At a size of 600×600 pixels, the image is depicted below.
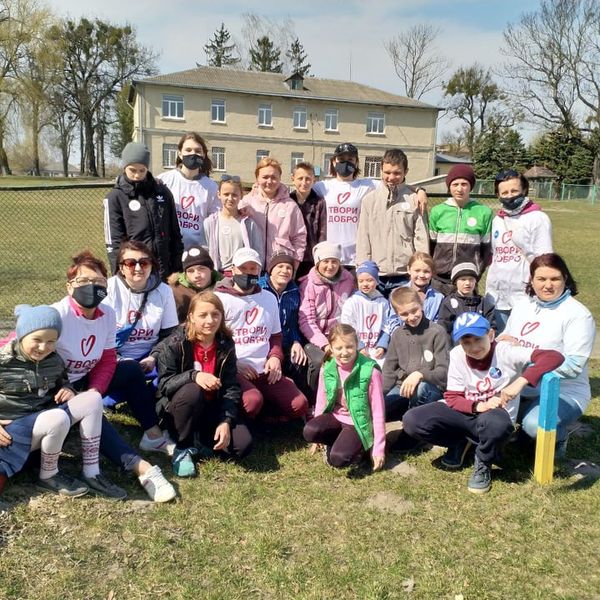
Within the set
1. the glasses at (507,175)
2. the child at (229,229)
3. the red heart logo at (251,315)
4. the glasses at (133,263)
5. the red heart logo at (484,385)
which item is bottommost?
the red heart logo at (484,385)

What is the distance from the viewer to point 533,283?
3814 millimetres

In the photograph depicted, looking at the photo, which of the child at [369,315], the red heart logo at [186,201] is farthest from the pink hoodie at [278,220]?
the child at [369,315]

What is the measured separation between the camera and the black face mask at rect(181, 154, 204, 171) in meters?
5.08

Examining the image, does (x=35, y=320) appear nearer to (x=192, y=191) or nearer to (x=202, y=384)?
(x=202, y=384)

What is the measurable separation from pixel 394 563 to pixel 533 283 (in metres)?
2.01

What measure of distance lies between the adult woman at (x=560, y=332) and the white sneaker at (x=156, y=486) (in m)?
2.28

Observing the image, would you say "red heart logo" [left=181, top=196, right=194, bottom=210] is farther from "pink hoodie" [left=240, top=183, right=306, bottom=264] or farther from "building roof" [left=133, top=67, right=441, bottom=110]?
"building roof" [left=133, top=67, right=441, bottom=110]

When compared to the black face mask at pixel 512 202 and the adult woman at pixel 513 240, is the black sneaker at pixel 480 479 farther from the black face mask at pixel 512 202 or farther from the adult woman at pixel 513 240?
the black face mask at pixel 512 202

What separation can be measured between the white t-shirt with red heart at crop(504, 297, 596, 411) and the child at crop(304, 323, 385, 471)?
1024 millimetres

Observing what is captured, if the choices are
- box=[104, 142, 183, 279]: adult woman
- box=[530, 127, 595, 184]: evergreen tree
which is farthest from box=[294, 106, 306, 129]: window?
box=[104, 142, 183, 279]: adult woman

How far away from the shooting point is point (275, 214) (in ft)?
16.5

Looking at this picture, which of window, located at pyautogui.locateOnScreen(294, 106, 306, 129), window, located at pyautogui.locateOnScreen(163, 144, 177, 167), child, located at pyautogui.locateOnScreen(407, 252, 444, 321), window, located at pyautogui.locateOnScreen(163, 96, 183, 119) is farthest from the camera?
window, located at pyautogui.locateOnScreen(294, 106, 306, 129)

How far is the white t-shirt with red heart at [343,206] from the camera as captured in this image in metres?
5.26

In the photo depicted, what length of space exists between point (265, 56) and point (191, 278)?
55509 mm
